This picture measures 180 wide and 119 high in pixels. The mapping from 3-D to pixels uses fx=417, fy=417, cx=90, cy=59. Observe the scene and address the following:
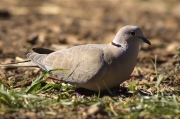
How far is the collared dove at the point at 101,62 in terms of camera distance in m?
4.46

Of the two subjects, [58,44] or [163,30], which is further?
[163,30]

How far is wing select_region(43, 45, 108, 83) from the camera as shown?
4.48 metres

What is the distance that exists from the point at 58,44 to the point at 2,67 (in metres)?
1.86

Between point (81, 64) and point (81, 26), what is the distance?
4.76 meters

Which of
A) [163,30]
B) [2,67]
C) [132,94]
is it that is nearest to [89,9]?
[163,30]

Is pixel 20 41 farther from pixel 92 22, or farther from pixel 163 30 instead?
pixel 163 30

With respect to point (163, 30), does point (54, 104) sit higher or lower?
lower

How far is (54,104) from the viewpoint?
12.6 feet

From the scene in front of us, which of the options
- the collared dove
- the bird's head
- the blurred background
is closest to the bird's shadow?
the collared dove

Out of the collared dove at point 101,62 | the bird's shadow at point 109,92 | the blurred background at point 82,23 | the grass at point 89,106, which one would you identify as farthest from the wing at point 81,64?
the blurred background at point 82,23

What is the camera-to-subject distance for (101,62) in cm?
446

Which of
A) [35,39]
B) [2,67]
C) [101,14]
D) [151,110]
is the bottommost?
[151,110]

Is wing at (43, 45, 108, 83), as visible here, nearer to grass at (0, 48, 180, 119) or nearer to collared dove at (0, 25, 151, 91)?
collared dove at (0, 25, 151, 91)

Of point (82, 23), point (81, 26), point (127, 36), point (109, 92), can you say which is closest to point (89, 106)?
point (109, 92)
